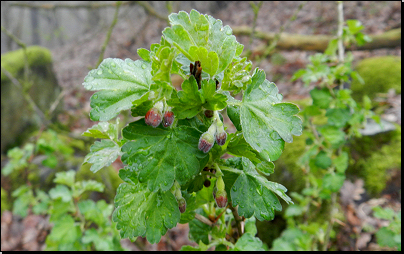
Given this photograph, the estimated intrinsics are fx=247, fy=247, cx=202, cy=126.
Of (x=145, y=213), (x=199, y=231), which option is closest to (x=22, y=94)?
(x=199, y=231)

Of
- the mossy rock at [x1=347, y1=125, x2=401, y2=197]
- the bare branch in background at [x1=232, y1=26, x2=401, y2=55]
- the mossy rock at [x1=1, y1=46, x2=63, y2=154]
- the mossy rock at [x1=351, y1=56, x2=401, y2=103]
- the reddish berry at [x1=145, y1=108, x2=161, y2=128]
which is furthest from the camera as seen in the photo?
→ the bare branch in background at [x1=232, y1=26, x2=401, y2=55]

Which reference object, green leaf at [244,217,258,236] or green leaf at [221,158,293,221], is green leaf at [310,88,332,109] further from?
green leaf at [221,158,293,221]

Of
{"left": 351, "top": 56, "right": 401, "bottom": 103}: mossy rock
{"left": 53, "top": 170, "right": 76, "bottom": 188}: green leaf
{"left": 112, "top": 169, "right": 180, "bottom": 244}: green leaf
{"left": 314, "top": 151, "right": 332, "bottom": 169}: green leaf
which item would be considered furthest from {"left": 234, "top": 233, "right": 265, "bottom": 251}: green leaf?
{"left": 351, "top": 56, "right": 401, "bottom": 103}: mossy rock

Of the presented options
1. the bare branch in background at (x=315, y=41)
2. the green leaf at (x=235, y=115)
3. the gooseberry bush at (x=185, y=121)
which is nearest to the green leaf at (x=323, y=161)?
the gooseberry bush at (x=185, y=121)

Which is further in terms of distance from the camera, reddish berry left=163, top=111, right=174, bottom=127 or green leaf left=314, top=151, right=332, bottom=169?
green leaf left=314, top=151, right=332, bottom=169

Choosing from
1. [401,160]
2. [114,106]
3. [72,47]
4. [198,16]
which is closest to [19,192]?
[114,106]

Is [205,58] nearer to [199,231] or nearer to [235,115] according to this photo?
[235,115]

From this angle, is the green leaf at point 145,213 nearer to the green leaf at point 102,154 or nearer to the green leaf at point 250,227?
the green leaf at point 102,154

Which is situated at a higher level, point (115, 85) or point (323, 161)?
point (115, 85)
